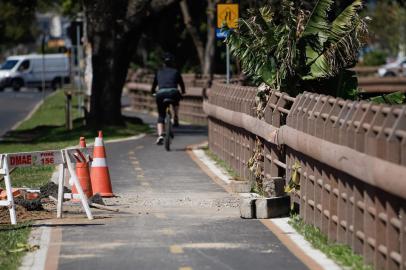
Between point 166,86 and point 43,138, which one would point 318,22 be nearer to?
point 166,86

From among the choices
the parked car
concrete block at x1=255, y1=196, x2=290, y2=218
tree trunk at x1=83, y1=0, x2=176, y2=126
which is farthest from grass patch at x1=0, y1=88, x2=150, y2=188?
the parked car

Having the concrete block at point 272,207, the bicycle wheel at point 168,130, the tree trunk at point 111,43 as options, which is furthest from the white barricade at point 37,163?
the tree trunk at point 111,43

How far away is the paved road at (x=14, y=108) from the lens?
4197 cm

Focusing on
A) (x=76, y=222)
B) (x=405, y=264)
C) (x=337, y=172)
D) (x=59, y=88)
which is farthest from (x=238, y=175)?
(x=59, y=88)

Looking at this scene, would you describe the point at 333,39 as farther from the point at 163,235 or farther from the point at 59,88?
the point at 59,88

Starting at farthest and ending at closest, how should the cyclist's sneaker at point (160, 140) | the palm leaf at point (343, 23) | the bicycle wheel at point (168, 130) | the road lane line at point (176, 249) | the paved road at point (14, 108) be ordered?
1. the paved road at point (14, 108)
2. the cyclist's sneaker at point (160, 140)
3. the bicycle wheel at point (168, 130)
4. the palm leaf at point (343, 23)
5. the road lane line at point (176, 249)

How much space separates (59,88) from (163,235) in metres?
65.4

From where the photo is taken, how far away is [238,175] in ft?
62.5

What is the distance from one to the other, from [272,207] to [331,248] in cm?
271

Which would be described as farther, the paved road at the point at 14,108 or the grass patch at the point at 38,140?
the paved road at the point at 14,108

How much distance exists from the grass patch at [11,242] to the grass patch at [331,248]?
2.70 metres

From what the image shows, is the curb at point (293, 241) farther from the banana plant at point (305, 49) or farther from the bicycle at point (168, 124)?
the bicycle at point (168, 124)

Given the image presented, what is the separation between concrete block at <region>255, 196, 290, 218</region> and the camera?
44.0 ft

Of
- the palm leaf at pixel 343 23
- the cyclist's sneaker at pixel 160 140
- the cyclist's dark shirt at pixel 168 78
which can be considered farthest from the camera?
the cyclist's sneaker at pixel 160 140
